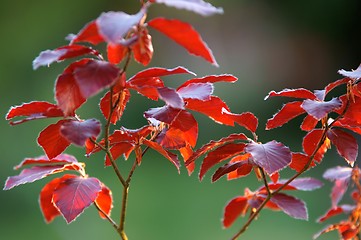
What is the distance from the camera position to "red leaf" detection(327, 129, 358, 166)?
928mm

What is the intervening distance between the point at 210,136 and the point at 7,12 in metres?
2.58

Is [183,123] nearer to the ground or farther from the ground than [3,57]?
farther from the ground

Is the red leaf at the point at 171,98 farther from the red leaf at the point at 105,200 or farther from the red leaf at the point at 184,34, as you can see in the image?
the red leaf at the point at 105,200

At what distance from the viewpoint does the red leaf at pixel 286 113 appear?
0.93m

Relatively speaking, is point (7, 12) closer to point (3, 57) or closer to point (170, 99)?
A: point (3, 57)

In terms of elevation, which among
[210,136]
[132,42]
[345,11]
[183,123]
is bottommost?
[210,136]

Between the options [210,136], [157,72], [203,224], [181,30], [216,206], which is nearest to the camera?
[181,30]

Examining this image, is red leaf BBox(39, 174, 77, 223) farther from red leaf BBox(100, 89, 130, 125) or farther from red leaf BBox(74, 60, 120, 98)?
red leaf BBox(74, 60, 120, 98)

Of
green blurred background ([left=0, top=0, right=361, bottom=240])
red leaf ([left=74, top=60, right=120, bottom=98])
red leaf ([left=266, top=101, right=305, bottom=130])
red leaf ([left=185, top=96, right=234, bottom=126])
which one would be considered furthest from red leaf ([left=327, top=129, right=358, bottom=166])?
green blurred background ([left=0, top=0, right=361, bottom=240])

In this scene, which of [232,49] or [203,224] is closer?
[203,224]

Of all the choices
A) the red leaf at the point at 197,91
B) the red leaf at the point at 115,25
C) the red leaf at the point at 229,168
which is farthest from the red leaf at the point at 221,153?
the red leaf at the point at 115,25

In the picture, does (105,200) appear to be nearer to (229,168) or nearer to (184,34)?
(229,168)

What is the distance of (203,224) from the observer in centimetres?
333

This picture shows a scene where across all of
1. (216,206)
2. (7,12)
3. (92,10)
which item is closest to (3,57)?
(7,12)
